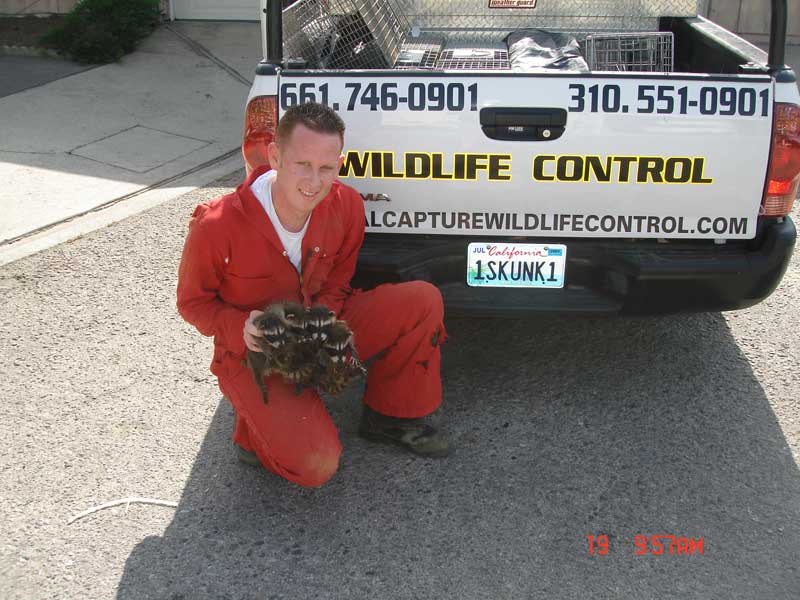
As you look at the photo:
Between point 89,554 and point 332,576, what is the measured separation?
0.81 meters

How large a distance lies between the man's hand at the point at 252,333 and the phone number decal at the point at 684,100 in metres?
1.44

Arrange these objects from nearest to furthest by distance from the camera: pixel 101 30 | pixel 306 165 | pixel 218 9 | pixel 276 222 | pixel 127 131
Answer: pixel 306 165 < pixel 276 222 < pixel 127 131 < pixel 101 30 < pixel 218 9

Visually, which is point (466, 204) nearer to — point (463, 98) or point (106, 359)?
point (463, 98)

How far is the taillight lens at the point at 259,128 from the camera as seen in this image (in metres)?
3.47

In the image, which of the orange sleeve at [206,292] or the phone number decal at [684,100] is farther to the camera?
the phone number decal at [684,100]

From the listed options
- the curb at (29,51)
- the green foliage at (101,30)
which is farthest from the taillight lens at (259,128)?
the curb at (29,51)

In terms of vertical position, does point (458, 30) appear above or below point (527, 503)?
above

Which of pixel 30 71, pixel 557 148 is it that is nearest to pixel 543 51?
pixel 557 148

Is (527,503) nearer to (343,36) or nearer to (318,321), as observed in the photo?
(318,321)

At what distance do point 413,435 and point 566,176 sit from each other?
116cm

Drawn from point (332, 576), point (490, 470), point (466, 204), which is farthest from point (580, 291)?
point (332, 576)

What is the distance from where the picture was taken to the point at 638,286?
3.53m

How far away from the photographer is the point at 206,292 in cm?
313
